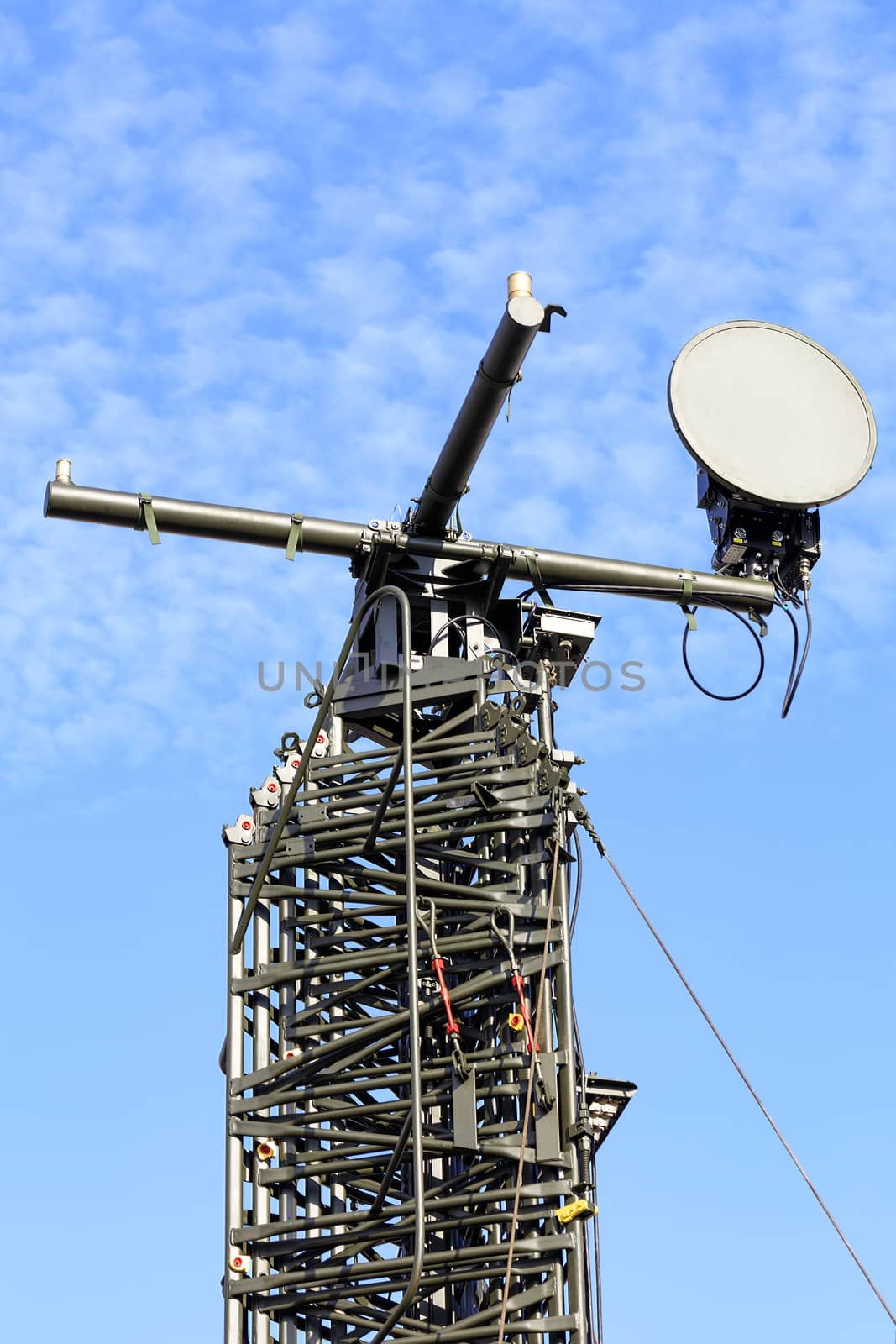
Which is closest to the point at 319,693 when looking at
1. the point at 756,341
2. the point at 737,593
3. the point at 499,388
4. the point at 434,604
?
the point at 434,604

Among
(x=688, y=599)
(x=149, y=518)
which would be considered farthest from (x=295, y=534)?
(x=688, y=599)

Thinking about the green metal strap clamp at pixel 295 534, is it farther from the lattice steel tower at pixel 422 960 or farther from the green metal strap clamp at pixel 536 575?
the green metal strap clamp at pixel 536 575

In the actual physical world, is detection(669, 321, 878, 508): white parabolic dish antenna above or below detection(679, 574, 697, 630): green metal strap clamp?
above

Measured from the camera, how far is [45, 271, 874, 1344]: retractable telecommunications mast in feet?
50.3

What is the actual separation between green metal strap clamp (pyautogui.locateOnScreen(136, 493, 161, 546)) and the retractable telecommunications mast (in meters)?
0.03

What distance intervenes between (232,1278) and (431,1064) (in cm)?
208

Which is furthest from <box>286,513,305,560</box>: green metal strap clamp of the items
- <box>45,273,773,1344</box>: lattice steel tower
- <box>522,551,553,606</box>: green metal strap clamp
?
<box>522,551,553,606</box>: green metal strap clamp

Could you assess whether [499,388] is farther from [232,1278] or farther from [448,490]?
[232,1278]

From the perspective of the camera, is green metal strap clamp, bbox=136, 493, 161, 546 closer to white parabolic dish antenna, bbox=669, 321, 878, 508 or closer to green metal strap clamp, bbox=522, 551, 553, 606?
green metal strap clamp, bbox=522, 551, 553, 606

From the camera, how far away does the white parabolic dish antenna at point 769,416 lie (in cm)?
1950

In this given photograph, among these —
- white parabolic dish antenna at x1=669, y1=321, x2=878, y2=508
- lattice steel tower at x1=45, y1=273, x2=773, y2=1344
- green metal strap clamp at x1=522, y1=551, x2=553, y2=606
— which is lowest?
lattice steel tower at x1=45, y1=273, x2=773, y2=1344

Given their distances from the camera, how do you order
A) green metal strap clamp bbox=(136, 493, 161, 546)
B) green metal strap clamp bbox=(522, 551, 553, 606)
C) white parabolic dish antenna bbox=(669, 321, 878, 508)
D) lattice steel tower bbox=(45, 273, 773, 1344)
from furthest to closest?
1. white parabolic dish antenna bbox=(669, 321, 878, 508)
2. green metal strap clamp bbox=(522, 551, 553, 606)
3. green metal strap clamp bbox=(136, 493, 161, 546)
4. lattice steel tower bbox=(45, 273, 773, 1344)

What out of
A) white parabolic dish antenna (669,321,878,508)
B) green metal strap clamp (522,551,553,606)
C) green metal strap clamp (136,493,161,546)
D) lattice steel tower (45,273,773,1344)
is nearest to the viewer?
lattice steel tower (45,273,773,1344)

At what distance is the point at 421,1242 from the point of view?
42.7ft
